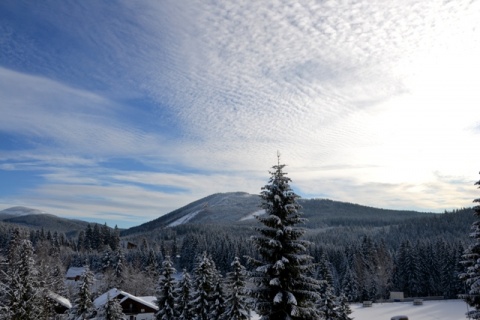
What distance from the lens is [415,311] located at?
6475cm

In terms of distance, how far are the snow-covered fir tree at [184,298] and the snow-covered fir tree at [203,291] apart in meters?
1.09

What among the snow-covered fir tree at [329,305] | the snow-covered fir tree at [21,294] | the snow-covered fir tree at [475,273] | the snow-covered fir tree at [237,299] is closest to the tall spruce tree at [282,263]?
the snow-covered fir tree at [475,273]

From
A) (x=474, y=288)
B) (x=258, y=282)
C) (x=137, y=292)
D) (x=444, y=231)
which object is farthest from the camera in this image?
(x=444, y=231)

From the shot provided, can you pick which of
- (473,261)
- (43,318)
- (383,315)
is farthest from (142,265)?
(473,261)

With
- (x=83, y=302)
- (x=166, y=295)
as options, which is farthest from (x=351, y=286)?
(x=83, y=302)

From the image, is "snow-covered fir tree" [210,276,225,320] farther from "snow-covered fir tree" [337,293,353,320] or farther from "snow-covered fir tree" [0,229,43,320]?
"snow-covered fir tree" [0,229,43,320]

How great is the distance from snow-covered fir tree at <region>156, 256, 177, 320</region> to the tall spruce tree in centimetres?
2527

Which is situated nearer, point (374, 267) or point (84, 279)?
point (84, 279)

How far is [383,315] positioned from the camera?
61.6 metres

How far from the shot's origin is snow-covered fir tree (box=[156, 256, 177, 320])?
4031cm

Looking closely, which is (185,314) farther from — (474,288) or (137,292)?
(137,292)

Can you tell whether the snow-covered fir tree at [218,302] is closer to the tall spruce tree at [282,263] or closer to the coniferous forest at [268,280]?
the coniferous forest at [268,280]

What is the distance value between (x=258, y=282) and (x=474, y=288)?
47.5ft

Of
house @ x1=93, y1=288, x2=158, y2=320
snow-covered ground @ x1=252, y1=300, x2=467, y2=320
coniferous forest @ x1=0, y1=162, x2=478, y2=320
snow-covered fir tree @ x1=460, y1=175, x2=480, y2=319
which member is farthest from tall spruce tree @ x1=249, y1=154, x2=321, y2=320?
house @ x1=93, y1=288, x2=158, y2=320
